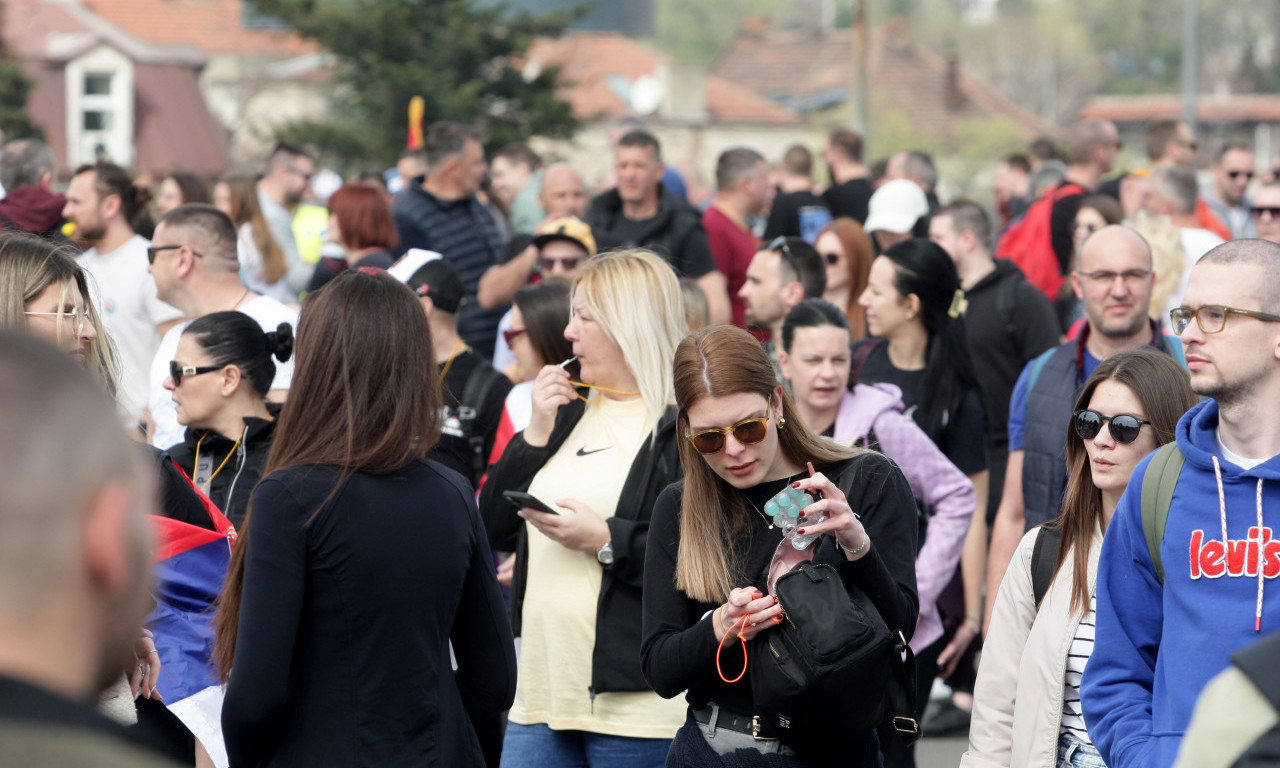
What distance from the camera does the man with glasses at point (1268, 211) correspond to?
28.4ft

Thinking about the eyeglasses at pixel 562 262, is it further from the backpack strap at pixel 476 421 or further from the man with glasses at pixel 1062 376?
the man with glasses at pixel 1062 376

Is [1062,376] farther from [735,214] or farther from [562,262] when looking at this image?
[735,214]

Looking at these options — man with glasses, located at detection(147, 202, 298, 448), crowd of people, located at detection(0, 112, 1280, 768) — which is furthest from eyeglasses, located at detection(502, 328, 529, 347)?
man with glasses, located at detection(147, 202, 298, 448)

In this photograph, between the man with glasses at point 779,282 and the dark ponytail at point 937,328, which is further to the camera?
the man with glasses at point 779,282

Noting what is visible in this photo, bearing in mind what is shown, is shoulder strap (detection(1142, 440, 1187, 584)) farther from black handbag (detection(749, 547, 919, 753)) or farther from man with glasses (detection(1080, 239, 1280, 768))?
black handbag (detection(749, 547, 919, 753))

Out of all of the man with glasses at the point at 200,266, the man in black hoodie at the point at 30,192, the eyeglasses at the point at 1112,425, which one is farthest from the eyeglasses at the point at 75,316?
the man in black hoodie at the point at 30,192

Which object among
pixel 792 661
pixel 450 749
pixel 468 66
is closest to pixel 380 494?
pixel 450 749

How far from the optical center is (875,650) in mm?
3133

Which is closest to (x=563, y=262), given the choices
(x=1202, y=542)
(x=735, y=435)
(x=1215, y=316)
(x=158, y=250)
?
(x=158, y=250)

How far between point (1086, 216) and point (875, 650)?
19.1 ft

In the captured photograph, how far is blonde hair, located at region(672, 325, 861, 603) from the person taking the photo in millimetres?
3416

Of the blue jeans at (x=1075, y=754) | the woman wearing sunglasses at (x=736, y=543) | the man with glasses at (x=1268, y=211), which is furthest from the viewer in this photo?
the man with glasses at (x=1268, y=211)

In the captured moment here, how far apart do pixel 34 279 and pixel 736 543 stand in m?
2.12

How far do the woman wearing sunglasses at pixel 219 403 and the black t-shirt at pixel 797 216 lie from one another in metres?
6.44
